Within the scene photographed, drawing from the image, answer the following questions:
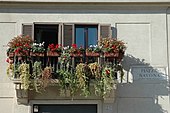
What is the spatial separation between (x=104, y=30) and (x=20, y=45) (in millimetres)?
2693

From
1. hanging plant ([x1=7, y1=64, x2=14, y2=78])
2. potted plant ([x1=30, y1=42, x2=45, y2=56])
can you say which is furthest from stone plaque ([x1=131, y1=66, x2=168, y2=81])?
hanging plant ([x1=7, y1=64, x2=14, y2=78])

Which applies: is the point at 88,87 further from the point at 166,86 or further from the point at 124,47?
the point at 166,86

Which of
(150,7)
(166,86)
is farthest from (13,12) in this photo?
(166,86)

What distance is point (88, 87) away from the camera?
12148 millimetres

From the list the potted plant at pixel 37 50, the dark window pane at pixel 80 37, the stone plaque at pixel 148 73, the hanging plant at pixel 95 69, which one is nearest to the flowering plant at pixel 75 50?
the hanging plant at pixel 95 69

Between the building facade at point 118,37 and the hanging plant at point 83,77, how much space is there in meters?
0.75

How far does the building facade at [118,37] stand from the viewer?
1278 cm

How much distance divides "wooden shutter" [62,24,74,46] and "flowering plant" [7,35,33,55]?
1.11 metres

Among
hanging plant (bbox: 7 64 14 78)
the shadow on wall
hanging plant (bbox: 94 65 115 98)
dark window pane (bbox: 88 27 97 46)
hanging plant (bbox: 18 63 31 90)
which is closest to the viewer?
hanging plant (bbox: 18 63 31 90)

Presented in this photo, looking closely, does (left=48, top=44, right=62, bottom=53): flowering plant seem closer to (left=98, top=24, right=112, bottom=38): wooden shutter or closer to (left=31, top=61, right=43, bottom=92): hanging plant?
(left=31, top=61, right=43, bottom=92): hanging plant

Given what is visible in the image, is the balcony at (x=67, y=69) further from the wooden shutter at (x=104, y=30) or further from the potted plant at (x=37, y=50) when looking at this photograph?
the wooden shutter at (x=104, y=30)

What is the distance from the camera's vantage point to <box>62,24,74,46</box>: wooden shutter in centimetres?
1295

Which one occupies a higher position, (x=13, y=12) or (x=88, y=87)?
(x=13, y=12)

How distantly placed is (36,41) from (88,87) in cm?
229
